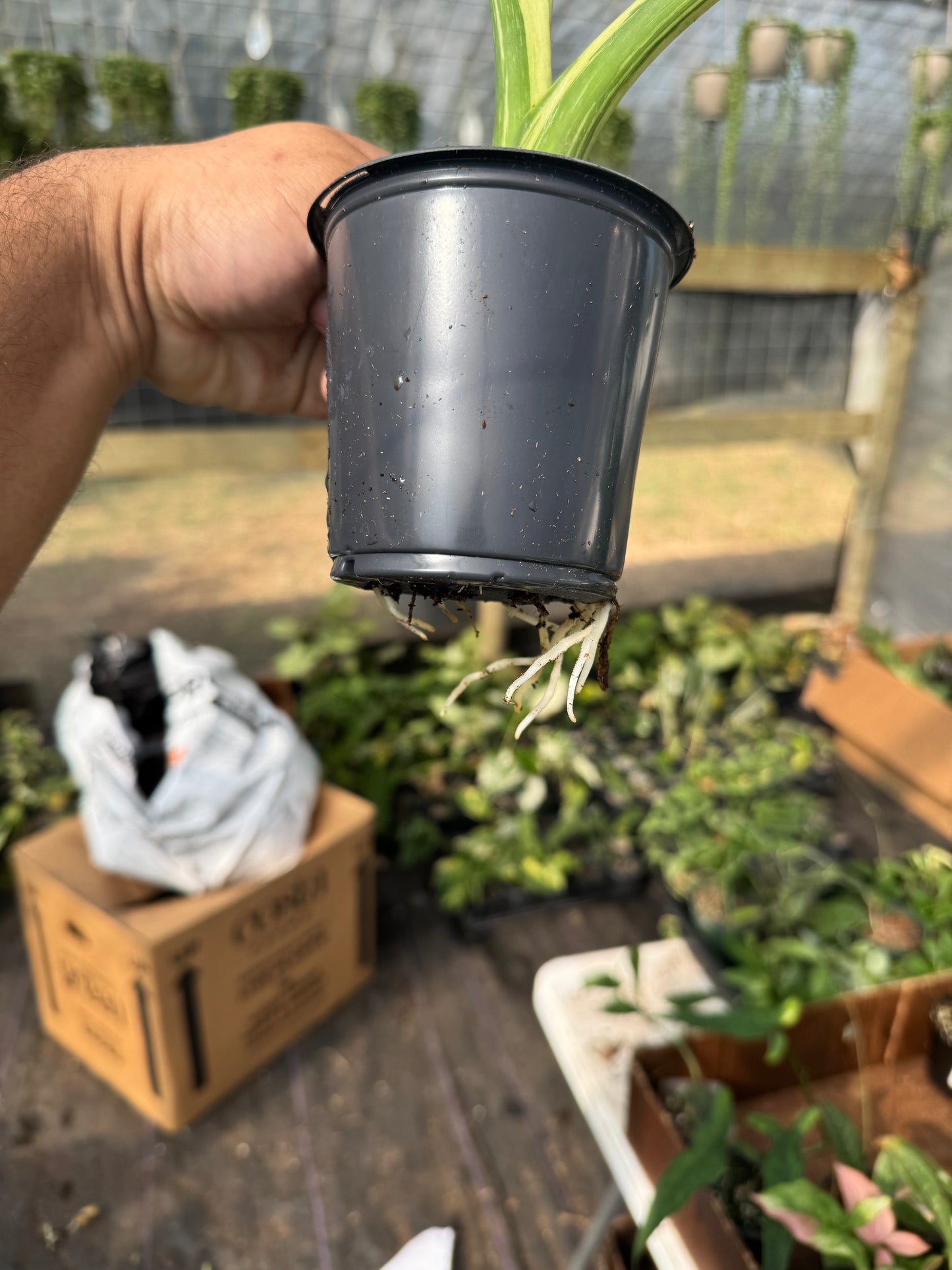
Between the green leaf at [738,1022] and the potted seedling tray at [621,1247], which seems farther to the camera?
the potted seedling tray at [621,1247]

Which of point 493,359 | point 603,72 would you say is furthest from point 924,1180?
point 603,72

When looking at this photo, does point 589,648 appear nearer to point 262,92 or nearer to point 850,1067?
point 850,1067

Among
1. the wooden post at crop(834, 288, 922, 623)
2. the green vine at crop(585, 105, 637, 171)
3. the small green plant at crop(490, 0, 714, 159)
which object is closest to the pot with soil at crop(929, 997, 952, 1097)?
the small green plant at crop(490, 0, 714, 159)

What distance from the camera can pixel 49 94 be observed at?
5.78ft

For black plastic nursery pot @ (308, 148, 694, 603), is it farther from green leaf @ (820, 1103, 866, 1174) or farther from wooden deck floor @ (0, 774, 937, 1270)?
wooden deck floor @ (0, 774, 937, 1270)

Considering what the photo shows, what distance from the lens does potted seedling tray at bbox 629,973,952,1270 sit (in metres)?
0.87

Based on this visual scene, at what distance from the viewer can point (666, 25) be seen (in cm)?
49

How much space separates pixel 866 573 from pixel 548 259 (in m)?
3.18

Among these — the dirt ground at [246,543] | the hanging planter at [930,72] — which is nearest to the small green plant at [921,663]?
the dirt ground at [246,543]

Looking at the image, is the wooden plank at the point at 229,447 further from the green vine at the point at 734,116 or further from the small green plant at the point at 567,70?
the small green plant at the point at 567,70

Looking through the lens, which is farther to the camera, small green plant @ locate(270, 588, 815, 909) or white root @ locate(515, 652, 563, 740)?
small green plant @ locate(270, 588, 815, 909)

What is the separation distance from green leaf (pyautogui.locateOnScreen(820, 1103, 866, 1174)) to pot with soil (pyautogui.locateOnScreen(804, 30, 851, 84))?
2.47m

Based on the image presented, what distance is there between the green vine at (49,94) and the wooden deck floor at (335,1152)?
Answer: 1956 millimetres

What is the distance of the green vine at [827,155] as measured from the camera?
2.16 metres
